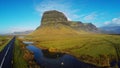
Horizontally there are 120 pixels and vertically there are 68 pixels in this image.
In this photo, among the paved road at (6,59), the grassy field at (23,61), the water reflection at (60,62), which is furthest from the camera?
the water reflection at (60,62)

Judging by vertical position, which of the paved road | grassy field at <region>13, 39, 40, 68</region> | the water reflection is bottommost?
the water reflection

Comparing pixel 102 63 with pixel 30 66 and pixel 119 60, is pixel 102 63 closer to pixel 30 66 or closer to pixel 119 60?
pixel 119 60

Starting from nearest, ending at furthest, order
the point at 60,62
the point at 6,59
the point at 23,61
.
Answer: the point at 6,59
the point at 23,61
the point at 60,62

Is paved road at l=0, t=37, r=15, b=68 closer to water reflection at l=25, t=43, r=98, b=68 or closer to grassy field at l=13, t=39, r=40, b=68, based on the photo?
grassy field at l=13, t=39, r=40, b=68

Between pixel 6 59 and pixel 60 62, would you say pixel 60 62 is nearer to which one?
pixel 60 62

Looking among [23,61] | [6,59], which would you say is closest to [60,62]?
[23,61]

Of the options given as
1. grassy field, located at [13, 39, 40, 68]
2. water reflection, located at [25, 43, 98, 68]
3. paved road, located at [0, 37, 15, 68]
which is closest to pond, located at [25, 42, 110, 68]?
water reflection, located at [25, 43, 98, 68]


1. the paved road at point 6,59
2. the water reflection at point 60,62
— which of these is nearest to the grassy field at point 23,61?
the paved road at point 6,59

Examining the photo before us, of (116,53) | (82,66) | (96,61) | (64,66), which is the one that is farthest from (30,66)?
(116,53)

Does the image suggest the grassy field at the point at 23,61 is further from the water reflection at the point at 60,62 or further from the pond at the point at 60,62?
the water reflection at the point at 60,62

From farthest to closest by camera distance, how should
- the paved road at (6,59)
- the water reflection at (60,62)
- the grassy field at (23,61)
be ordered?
the water reflection at (60,62)
the grassy field at (23,61)
the paved road at (6,59)

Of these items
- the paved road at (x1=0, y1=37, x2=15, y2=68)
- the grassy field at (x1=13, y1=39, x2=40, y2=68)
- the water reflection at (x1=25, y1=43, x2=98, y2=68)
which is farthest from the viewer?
the water reflection at (x1=25, y1=43, x2=98, y2=68)
